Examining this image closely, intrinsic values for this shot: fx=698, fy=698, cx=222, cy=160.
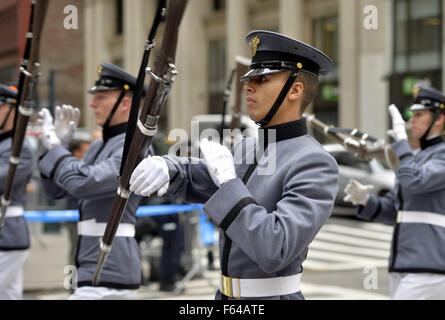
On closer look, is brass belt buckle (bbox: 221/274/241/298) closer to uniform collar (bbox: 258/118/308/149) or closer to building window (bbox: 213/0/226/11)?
uniform collar (bbox: 258/118/308/149)

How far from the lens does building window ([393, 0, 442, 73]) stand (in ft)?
69.5

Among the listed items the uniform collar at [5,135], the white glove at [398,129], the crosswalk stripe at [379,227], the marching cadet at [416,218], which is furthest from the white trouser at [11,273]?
the crosswalk stripe at [379,227]

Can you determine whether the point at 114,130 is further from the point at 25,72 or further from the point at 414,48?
the point at 414,48

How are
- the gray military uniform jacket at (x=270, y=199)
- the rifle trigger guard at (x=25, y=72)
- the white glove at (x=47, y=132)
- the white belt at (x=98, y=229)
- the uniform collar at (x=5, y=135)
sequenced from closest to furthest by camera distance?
the gray military uniform jacket at (x=270, y=199), the rifle trigger guard at (x=25, y=72), the white belt at (x=98, y=229), the white glove at (x=47, y=132), the uniform collar at (x=5, y=135)

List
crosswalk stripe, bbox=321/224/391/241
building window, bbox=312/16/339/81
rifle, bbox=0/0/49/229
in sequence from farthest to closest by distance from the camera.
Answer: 1. building window, bbox=312/16/339/81
2. crosswalk stripe, bbox=321/224/391/241
3. rifle, bbox=0/0/49/229

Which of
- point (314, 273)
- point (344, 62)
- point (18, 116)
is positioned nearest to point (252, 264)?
point (18, 116)

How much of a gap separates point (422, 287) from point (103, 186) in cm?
231

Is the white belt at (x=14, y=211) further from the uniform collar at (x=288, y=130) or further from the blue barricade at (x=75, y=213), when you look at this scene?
the uniform collar at (x=288, y=130)

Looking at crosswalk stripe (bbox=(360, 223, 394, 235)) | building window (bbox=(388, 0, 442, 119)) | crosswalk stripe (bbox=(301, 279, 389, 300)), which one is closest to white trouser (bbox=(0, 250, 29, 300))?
crosswalk stripe (bbox=(301, 279, 389, 300))

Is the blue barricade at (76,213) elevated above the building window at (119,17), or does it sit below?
below

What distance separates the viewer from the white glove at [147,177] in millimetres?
2568

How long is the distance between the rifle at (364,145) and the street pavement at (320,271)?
145 cm

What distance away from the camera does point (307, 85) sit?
9.27 feet
